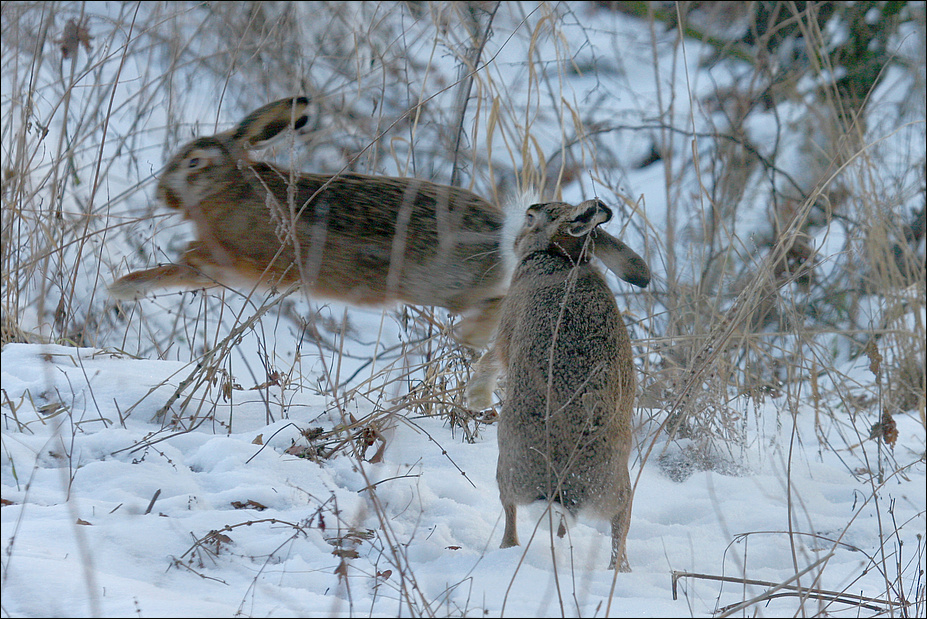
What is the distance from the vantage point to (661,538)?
100 inches

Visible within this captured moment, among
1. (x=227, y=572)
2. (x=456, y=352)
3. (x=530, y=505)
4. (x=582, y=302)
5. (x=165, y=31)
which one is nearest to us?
(x=227, y=572)

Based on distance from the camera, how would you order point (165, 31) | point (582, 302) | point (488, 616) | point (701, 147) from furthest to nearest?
point (701, 147) < point (165, 31) < point (582, 302) < point (488, 616)

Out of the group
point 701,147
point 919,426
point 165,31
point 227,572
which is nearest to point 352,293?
point 227,572

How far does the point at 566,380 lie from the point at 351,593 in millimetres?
787

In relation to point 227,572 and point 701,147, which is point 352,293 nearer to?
point 227,572

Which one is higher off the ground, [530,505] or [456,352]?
[456,352]

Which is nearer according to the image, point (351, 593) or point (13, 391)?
point (351, 593)

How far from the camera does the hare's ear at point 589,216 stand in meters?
2.21

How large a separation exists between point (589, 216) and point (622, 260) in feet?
0.87

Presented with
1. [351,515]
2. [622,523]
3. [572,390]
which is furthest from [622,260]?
[351,515]

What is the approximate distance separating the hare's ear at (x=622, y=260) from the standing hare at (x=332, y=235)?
0.63 metres

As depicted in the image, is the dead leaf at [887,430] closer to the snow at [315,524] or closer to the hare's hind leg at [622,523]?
the snow at [315,524]

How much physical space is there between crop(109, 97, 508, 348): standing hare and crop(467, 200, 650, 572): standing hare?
0.60 m

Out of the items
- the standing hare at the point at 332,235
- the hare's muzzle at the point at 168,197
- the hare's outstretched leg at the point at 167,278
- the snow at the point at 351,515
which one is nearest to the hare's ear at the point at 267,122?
the standing hare at the point at 332,235
